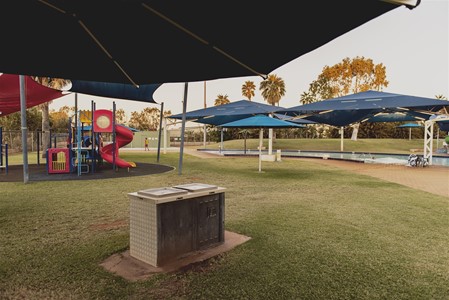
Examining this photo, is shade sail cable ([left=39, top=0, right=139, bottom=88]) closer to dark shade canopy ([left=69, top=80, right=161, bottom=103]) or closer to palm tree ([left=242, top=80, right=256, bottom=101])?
dark shade canopy ([left=69, top=80, right=161, bottom=103])

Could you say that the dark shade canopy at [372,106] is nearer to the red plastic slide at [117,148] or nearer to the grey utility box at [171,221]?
the red plastic slide at [117,148]

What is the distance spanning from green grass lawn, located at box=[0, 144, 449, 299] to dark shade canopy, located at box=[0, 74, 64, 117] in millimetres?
5411

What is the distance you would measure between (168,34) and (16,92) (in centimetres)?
1148

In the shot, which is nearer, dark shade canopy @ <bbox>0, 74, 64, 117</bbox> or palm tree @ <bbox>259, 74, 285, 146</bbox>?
A: dark shade canopy @ <bbox>0, 74, 64, 117</bbox>

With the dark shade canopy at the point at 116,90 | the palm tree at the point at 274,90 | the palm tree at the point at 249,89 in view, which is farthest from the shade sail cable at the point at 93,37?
the palm tree at the point at 249,89

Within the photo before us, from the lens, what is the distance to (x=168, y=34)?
2502mm

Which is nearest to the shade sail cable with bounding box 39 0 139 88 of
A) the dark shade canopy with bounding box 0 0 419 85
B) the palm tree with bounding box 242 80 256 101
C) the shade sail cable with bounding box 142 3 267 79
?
the dark shade canopy with bounding box 0 0 419 85

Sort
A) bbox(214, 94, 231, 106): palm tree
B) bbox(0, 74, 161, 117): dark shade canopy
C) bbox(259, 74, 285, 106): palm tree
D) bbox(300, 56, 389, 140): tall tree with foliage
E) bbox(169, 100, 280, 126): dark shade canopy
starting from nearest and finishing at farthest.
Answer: bbox(0, 74, 161, 117): dark shade canopy → bbox(169, 100, 280, 126): dark shade canopy → bbox(300, 56, 389, 140): tall tree with foliage → bbox(259, 74, 285, 106): palm tree → bbox(214, 94, 231, 106): palm tree

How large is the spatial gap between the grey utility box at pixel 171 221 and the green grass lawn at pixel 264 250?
1.14 ft

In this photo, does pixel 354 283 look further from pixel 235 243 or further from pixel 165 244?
pixel 165 244

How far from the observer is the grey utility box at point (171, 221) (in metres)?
3.16

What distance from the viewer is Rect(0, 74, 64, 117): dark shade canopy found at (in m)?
10.3

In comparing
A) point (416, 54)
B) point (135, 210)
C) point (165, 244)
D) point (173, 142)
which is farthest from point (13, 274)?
point (173, 142)

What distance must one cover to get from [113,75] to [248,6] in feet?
8.27
